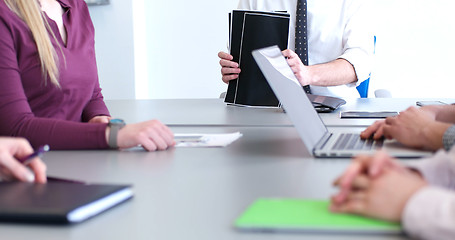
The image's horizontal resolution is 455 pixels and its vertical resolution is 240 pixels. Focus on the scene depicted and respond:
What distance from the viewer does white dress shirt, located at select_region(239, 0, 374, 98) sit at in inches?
108

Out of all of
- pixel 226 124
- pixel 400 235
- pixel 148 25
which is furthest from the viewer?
pixel 148 25

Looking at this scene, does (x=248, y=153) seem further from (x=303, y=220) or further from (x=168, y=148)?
(x=303, y=220)

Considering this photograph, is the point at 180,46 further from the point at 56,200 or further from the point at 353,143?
the point at 56,200

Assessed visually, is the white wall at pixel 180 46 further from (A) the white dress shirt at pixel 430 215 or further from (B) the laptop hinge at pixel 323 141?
(A) the white dress shirt at pixel 430 215

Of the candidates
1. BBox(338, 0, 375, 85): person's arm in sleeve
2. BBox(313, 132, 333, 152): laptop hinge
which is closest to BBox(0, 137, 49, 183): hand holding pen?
BBox(313, 132, 333, 152): laptop hinge

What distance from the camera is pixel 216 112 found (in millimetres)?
2236

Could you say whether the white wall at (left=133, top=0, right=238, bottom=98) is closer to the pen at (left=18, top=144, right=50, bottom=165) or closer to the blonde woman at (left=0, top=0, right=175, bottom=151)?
the blonde woman at (left=0, top=0, right=175, bottom=151)

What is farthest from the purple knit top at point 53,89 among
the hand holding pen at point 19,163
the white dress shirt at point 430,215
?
the white dress shirt at point 430,215

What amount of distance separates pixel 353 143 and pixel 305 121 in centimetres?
18

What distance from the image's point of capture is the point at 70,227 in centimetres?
80

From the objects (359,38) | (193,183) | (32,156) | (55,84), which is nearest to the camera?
(32,156)

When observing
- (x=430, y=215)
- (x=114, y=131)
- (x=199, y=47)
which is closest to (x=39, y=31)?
(x=114, y=131)

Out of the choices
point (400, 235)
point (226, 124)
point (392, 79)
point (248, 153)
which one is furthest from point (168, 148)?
point (392, 79)

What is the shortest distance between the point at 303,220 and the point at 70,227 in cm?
32
